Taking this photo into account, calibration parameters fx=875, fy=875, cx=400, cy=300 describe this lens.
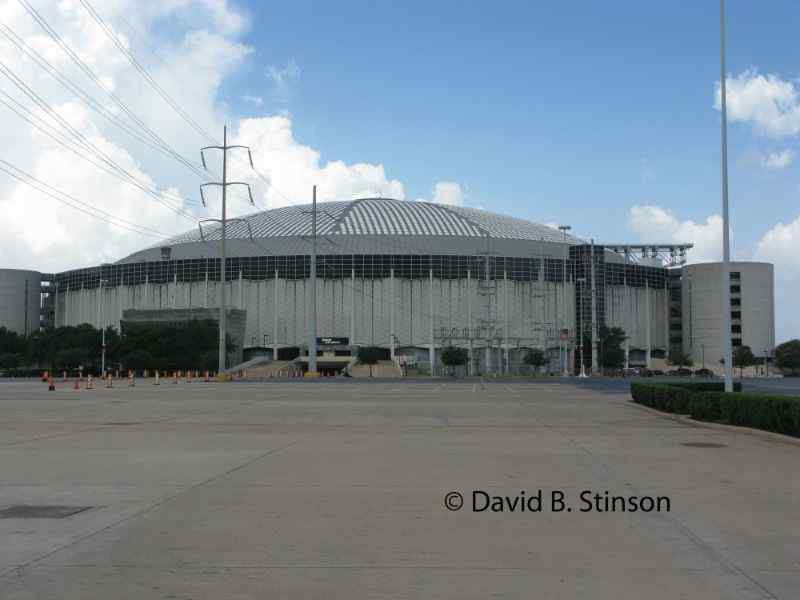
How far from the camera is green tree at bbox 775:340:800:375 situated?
454ft

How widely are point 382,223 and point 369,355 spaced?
2753 centimetres

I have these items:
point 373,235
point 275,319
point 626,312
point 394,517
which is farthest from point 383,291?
point 394,517

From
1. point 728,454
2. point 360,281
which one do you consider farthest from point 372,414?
point 360,281

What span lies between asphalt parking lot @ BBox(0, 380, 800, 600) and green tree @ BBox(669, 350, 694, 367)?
414ft

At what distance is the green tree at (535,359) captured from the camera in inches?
4532

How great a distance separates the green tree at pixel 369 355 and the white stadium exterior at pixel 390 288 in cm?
258

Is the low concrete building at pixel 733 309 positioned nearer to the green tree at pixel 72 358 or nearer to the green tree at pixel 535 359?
the green tree at pixel 535 359

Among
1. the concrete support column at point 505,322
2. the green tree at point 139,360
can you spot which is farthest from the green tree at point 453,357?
the green tree at point 139,360

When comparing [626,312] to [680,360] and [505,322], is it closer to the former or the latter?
[680,360]

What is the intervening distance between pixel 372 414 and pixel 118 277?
384 ft

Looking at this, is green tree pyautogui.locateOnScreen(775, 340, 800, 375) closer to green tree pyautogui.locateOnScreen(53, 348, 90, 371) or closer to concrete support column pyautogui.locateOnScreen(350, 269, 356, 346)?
concrete support column pyautogui.locateOnScreen(350, 269, 356, 346)

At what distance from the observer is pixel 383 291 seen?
126188 mm

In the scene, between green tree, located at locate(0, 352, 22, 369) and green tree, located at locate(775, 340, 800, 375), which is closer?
green tree, located at locate(0, 352, 22, 369)

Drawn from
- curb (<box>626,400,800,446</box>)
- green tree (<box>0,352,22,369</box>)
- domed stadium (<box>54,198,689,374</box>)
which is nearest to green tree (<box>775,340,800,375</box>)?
domed stadium (<box>54,198,689,374</box>)
